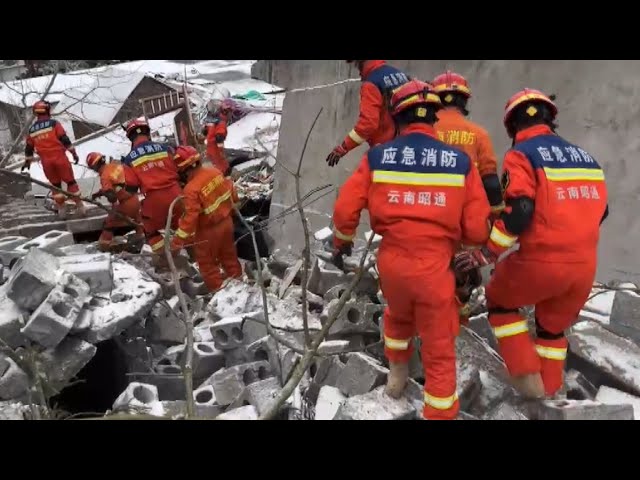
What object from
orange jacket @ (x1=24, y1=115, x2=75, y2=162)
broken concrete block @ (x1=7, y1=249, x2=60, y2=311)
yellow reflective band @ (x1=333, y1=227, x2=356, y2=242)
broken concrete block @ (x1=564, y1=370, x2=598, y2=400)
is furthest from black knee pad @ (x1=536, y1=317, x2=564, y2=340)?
orange jacket @ (x1=24, y1=115, x2=75, y2=162)

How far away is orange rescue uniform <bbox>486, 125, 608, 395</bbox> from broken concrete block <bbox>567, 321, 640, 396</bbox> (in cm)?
77

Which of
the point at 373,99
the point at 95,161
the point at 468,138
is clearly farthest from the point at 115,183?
the point at 468,138

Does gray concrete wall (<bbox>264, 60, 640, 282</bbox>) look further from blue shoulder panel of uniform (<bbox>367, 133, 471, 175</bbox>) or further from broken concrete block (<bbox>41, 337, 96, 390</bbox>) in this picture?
broken concrete block (<bbox>41, 337, 96, 390</bbox>)

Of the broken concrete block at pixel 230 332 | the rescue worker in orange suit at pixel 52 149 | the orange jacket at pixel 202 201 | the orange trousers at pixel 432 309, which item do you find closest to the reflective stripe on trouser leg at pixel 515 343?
the orange trousers at pixel 432 309

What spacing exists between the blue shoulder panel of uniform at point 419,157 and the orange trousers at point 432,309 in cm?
47

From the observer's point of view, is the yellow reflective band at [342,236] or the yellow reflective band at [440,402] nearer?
the yellow reflective band at [440,402]

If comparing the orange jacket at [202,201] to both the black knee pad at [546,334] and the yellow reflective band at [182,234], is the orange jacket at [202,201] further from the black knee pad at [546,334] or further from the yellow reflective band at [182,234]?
the black knee pad at [546,334]

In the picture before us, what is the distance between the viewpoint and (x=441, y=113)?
4242mm

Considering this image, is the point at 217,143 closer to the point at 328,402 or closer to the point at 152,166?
the point at 152,166

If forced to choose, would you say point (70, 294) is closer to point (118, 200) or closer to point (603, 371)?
point (118, 200)

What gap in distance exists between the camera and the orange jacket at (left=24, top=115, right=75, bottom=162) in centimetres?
834

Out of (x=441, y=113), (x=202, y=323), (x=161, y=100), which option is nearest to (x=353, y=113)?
(x=441, y=113)

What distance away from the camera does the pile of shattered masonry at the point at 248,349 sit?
11.5 ft

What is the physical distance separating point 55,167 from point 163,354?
456cm
